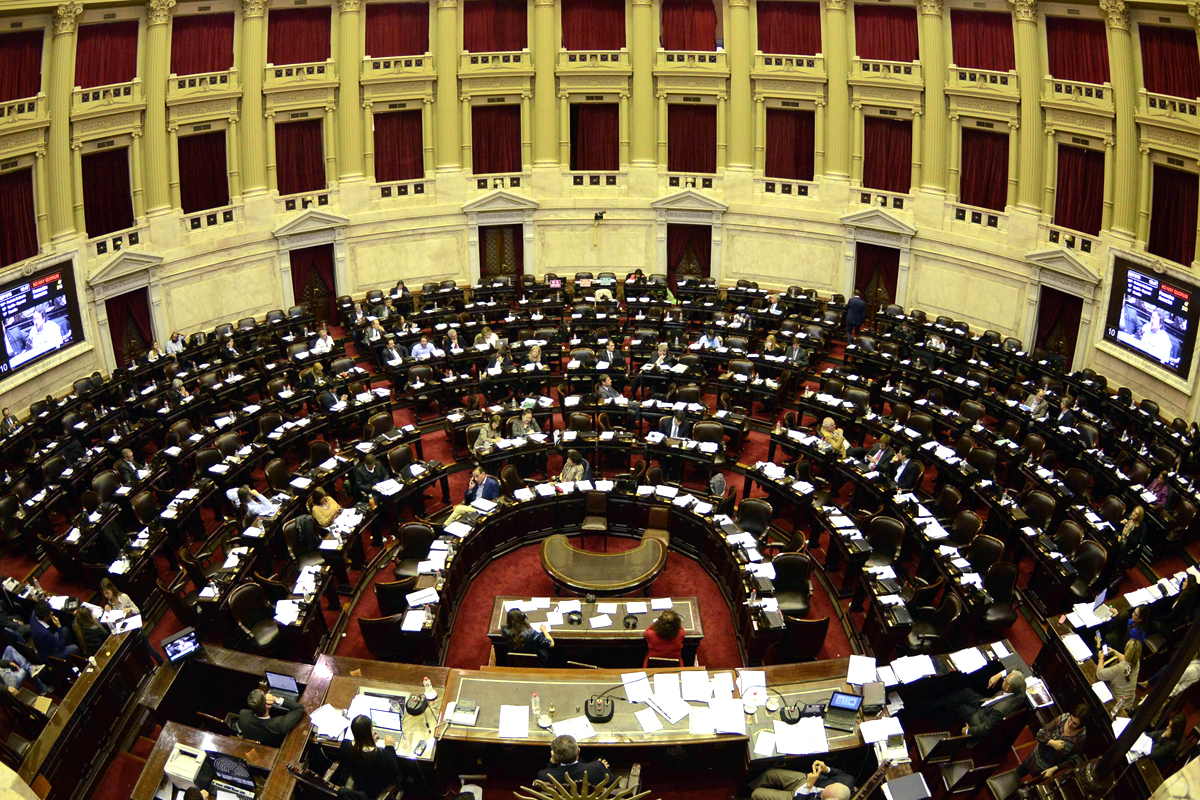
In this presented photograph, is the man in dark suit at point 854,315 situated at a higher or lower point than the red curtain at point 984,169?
lower

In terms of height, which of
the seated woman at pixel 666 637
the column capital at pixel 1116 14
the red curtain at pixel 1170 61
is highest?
the column capital at pixel 1116 14

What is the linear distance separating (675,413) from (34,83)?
16.0 metres

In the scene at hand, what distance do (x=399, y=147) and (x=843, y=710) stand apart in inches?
820

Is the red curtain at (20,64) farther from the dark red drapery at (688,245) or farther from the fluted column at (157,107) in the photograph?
the dark red drapery at (688,245)

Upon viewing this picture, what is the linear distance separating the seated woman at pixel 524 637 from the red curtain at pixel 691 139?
18291 millimetres

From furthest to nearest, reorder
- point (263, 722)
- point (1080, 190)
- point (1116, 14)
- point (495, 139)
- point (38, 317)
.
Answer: point (495, 139), point (1080, 190), point (38, 317), point (1116, 14), point (263, 722)

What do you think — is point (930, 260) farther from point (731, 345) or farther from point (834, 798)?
point (834, 798)

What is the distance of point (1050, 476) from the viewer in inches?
609

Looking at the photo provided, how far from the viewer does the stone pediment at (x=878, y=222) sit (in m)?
24.2

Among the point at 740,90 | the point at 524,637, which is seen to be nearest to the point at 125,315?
the point at 524,637

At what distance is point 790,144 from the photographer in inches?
1005

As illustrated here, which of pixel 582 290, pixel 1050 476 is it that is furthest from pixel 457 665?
pixel 582 290

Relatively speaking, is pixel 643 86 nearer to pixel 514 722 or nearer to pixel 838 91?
pixel 838 91

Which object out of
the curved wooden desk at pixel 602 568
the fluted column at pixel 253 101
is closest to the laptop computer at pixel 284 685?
the curved wooden desk at pixel 602 568
